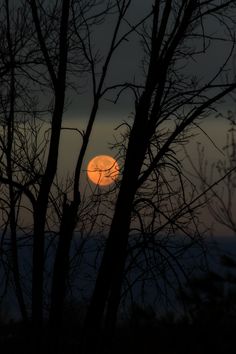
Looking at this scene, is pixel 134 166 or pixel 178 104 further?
pixel 178 104

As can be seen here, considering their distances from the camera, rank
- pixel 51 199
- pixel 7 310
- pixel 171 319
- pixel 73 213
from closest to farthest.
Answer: pixel 73 213 → pixel 51 199 → pixel 171 319 → pixel 7 310

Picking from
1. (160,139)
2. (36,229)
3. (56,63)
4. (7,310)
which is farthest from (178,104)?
(7,310)

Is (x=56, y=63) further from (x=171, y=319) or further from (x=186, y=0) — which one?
(x=171, y=319)

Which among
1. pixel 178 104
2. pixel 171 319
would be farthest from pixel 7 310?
pixel 178 104

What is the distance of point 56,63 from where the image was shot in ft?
39.2

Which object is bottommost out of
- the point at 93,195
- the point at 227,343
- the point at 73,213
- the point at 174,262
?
the point at 227,343

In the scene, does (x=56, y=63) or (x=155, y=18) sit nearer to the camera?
(x=155, y=18)

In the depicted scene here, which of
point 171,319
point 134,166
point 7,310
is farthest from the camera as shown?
point 7,310

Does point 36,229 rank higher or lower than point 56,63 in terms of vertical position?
lower

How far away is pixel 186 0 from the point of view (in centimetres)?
1056

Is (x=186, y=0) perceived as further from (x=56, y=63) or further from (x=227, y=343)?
(x=227, y=343)

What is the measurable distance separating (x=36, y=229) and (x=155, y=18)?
3749mm

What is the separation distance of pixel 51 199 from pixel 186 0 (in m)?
3.80

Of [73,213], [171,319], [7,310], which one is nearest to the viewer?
[73,213]
